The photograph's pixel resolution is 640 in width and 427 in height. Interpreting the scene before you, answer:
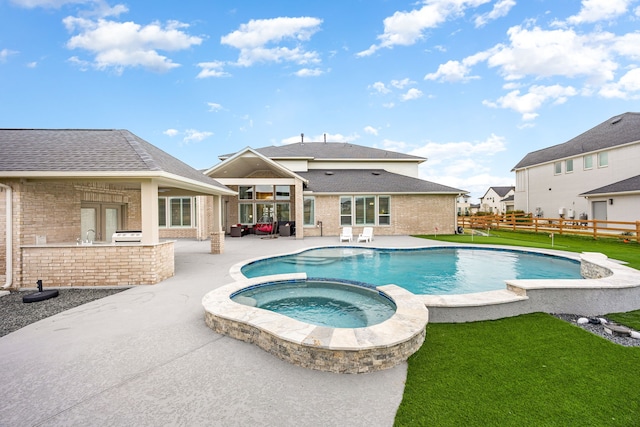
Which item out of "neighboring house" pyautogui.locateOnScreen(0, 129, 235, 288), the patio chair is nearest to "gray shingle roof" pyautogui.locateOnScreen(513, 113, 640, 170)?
the patio chair

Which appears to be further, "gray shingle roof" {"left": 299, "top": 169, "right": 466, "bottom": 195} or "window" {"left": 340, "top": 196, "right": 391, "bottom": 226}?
"window" {"left": 340, "top": 196, "right": 391, "bottom": 226}

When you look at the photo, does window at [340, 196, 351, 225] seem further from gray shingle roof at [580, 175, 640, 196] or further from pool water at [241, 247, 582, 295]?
gray shingle roof at [580, 175, 640, 196]

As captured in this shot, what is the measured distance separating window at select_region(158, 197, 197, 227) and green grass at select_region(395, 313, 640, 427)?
58.6ft

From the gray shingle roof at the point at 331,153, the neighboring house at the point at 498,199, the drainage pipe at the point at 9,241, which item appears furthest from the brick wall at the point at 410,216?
the neighboring house at the point at 498,199

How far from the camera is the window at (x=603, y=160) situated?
20438mm

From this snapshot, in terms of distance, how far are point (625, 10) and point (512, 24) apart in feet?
16.3

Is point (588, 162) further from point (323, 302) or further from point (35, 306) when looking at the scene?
point (35, 306)

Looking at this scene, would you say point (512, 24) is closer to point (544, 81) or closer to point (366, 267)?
point (544, 81)

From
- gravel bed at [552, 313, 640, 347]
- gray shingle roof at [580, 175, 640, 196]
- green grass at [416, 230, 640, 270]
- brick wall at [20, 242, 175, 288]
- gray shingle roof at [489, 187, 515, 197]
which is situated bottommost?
gravel bed at [552, 313, 640, 347]

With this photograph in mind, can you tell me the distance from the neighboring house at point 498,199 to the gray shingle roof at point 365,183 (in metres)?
41.1

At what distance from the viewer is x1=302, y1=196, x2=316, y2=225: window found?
735 inches

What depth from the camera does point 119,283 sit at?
7.18 meters

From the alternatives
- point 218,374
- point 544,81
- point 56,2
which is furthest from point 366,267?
point 544,81

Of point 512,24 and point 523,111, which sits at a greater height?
point 512,24
